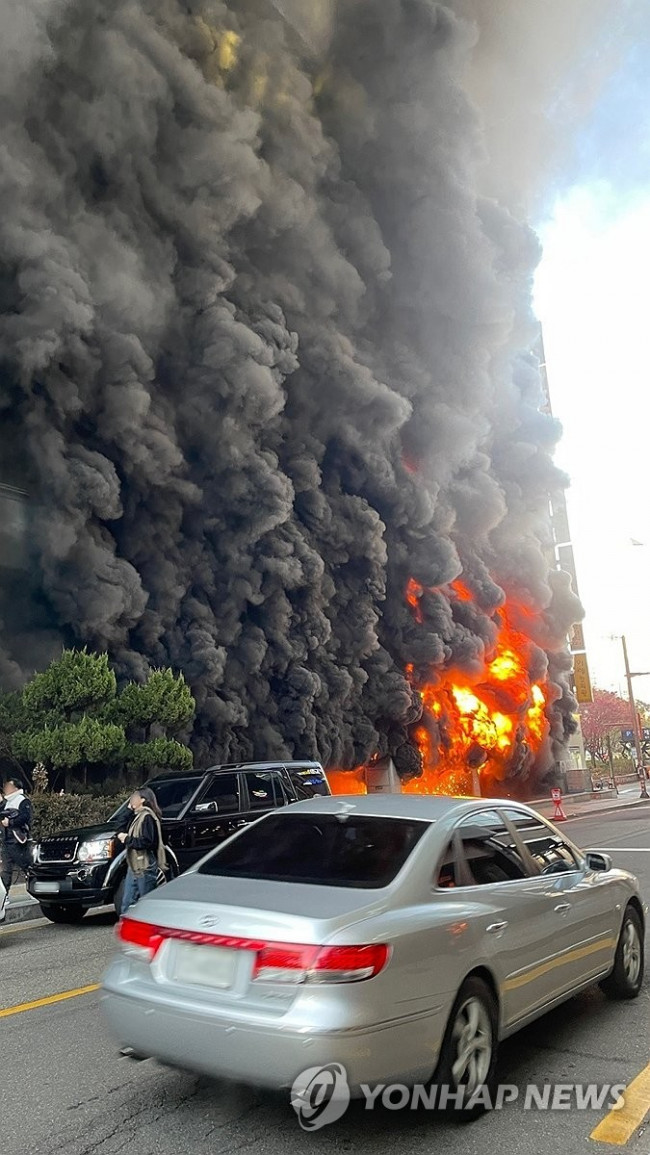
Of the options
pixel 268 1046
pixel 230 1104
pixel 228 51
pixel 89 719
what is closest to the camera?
pixel 268 1046

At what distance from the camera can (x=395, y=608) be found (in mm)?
35375

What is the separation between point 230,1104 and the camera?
3.46m

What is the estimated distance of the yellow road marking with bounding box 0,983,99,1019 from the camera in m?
5.24

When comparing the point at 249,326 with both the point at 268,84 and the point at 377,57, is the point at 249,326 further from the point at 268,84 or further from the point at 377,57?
the point at 377,57

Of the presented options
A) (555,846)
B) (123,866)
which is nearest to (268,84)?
(123,866)

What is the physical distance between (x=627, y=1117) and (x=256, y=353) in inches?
1063

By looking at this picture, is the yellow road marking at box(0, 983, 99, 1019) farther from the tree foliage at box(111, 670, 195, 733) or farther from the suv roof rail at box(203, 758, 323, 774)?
the tree foliage at box(111, 670, 195, 733)

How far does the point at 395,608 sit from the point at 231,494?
10.3m

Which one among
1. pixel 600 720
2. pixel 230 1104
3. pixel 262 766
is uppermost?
pixel 600 720

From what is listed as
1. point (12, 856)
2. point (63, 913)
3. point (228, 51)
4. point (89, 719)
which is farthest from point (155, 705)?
point (228, 51)

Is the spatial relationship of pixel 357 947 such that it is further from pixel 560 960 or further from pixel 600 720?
pixel 600 720

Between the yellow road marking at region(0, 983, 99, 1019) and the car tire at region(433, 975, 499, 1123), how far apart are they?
317cm

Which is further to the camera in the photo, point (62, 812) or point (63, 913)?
point (62, 812)

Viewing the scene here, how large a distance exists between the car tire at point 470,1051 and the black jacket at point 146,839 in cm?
413
